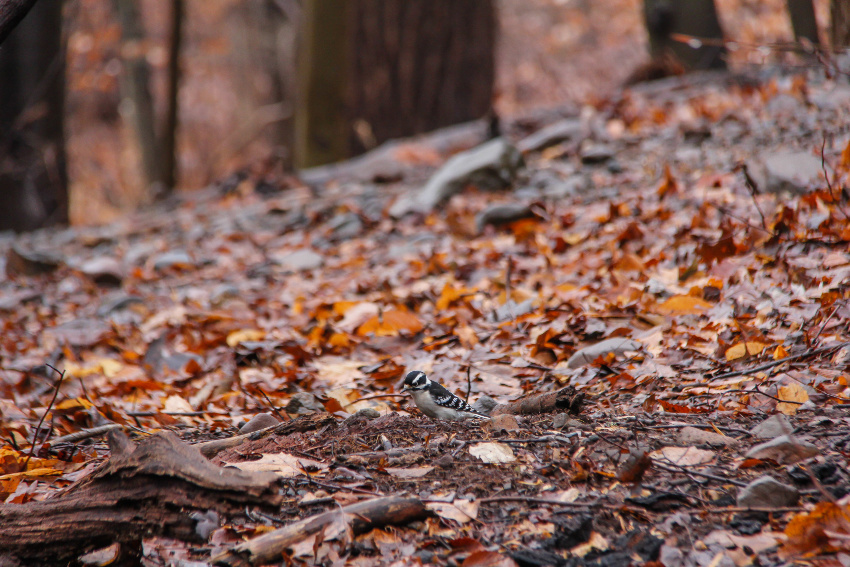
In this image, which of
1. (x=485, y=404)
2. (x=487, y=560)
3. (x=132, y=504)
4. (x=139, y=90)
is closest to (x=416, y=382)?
(x=485, y=404)

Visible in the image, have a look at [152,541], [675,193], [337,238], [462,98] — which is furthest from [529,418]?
[462,98]

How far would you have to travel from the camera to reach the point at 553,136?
6.86 meters

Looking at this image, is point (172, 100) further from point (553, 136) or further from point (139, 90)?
point (553, 136)

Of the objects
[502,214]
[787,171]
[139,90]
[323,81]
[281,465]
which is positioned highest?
[139,90]

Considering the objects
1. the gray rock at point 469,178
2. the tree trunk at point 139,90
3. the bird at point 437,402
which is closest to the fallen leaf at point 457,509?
the bird at point 437,402

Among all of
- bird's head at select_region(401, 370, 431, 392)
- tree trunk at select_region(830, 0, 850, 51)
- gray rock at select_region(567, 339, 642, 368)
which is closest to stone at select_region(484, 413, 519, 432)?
bird's head at select_region(401, 370, 431, 392)

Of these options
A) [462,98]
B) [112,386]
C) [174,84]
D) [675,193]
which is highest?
[174,84]

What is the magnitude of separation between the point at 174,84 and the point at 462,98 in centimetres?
490

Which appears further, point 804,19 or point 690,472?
point 804,19

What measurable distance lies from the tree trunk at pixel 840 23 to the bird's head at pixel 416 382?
11.7 ft

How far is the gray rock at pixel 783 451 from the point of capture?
6.63 feet

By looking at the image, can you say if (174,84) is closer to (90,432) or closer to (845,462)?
(90,432)

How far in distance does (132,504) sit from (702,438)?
1.82 metres

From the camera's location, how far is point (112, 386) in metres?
3.62
